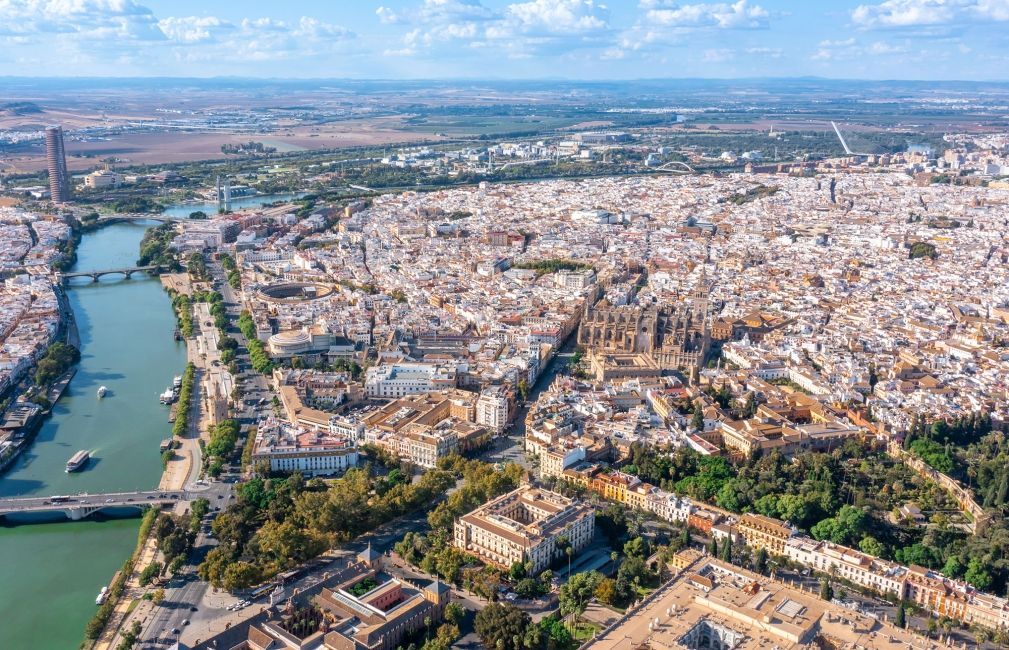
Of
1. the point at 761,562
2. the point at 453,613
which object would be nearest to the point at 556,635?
the point at 453,613

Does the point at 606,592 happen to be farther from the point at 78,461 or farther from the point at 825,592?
the point at 78,461

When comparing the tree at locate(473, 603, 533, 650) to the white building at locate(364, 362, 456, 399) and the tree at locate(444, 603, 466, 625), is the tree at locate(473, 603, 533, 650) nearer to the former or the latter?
the tree at locate(444, 603, 466, 625)

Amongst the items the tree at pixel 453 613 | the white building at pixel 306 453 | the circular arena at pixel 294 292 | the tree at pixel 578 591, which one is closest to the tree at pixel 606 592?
the tree at pixel 578 591

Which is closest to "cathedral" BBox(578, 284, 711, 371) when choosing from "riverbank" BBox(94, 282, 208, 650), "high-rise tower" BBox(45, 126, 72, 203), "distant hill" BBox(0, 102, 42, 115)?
"riverbank" BBox(94, 282, 208, 650)

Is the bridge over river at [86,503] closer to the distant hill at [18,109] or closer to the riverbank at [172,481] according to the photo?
the riverbank at [172,481]

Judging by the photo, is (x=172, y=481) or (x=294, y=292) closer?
(x=172, y=481)

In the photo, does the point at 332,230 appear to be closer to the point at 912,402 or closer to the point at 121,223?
the point at 121,223
